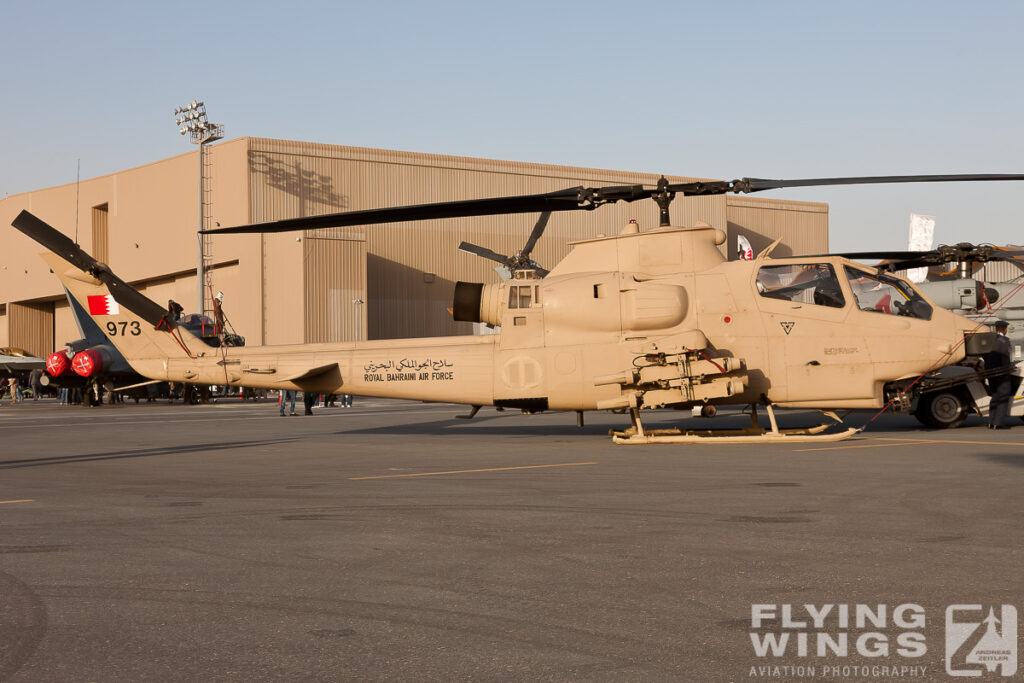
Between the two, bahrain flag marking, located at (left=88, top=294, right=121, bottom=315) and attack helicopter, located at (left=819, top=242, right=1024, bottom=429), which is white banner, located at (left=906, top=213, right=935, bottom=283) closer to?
attack helicopter, located at (left=819, top=242, right=1024, bottom=429)

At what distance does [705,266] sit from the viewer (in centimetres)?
1595

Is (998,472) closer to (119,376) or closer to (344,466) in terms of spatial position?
(344,466)

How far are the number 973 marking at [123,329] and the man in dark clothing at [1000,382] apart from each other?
15946 millimetres

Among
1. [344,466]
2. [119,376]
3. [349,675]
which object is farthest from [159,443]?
[119,376]

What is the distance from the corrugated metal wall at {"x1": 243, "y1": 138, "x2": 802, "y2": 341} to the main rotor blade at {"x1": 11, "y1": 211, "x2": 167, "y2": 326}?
50.1 m

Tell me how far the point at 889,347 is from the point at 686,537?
9.70 meters

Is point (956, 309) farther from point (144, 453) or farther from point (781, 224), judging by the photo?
point (781, 224)

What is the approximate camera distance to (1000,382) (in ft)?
59.3

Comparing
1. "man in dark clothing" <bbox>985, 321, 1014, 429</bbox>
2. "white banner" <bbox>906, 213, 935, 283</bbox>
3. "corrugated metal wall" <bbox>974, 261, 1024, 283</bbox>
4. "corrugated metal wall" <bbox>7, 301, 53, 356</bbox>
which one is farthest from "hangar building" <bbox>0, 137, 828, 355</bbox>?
"man in dark clothing" <bbox>985, 321, 1014, 429</bbox>

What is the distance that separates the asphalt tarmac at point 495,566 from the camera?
4145 millimetres

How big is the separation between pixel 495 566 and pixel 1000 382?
605 inches

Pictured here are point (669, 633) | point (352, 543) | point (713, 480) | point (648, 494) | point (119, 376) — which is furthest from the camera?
point (119, 376)

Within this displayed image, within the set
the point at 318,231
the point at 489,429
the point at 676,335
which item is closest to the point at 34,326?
the point at 318,231

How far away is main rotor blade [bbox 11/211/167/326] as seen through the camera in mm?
16547
